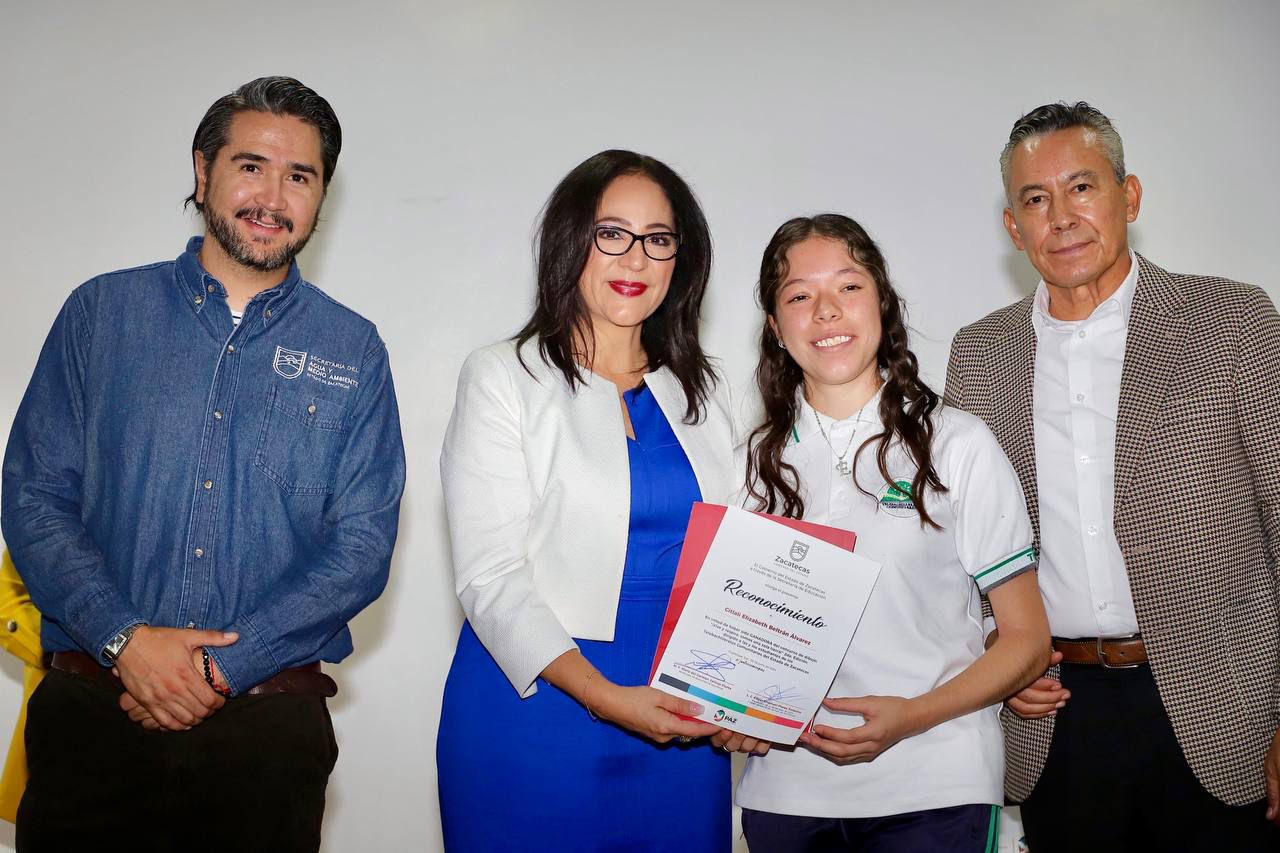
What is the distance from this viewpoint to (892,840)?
1.94 metres

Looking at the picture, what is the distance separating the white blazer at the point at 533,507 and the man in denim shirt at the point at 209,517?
0.25 m

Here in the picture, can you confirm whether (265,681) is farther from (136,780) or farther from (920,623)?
(920,623)

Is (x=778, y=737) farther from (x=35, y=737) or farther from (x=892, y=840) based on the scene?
(x=35, y=737)

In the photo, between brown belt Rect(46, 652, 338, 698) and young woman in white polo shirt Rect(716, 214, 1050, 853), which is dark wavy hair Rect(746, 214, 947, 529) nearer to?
young woman in white polo shirt Rect(716, 214, 1050, 853)

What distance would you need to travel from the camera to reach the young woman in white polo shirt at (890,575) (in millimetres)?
1943

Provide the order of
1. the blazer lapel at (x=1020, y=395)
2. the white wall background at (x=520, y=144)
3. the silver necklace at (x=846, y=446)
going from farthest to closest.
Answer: the white wall background at (x=520, y=144) → the blazer lapel at (x=1020, y=395) → the silver necklace at (x=846, y=446)

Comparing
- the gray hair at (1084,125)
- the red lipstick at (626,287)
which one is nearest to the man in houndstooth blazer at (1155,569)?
the gray hair at (1084,125)

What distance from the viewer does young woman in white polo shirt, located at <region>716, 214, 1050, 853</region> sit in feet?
6.38

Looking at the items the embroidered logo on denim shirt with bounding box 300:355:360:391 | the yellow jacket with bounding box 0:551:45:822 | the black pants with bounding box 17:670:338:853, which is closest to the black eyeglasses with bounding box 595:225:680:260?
the embroidered logo on denim shirt with bounding box 300:355:360:391

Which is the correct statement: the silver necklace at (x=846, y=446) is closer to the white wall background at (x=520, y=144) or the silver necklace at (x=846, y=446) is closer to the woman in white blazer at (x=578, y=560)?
the woman in white blazer at (x=578, y=560)

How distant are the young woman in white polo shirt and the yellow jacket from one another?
1592 mm

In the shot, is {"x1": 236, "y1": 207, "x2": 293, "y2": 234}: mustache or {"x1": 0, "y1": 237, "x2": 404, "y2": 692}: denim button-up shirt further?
{"x1": 236, "y1": 207, "x2": 293, "y2": 234}: mustache

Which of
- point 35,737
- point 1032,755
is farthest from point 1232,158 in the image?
point 35,737

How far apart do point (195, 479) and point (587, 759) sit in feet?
3.27
